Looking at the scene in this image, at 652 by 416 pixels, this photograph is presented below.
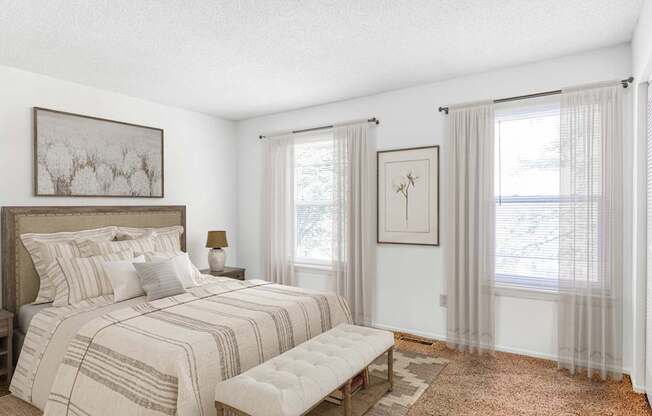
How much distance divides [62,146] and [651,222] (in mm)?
4744

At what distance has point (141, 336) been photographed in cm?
222

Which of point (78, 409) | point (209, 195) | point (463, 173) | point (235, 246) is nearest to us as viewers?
point (78, 409)

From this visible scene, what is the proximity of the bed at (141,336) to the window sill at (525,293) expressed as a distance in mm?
1416

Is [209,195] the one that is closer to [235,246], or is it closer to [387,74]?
[235,246]

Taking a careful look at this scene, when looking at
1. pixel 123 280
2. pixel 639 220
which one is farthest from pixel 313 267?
pixel 639 220

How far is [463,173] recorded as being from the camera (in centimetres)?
354

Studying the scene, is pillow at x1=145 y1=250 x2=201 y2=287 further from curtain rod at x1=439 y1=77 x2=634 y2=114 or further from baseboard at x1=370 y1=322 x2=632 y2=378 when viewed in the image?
curtain rod at x1=439 y1=77 x2=634 y2=114

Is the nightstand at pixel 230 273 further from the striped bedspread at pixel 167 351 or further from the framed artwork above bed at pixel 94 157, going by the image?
the striped bedspread at pixel 167 351

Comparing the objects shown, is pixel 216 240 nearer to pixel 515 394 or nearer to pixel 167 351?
pixel 167 351

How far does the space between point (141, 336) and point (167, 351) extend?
30 centimetres

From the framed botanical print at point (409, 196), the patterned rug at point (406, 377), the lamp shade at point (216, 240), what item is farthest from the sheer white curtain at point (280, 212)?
the patterned rug at point (406, 377)

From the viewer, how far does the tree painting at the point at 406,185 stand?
12.9 feet

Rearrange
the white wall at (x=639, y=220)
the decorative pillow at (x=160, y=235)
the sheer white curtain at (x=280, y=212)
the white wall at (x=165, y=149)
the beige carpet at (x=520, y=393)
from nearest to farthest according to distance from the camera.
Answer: the beige carpet at (x=520, y=393)
the white wall at (x=639, y=220)
the white wall at (x=165, y=149)
the decorative pillow at (x=160, y=235)
the sheer white curtain at (x=280, y=212)

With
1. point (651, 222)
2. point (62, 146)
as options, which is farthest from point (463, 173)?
point (62, 146)
